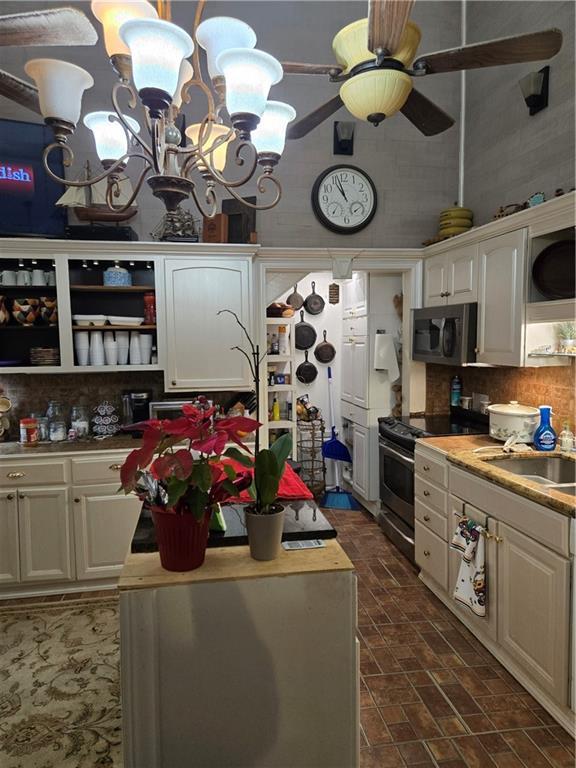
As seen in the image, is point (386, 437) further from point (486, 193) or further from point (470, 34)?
point (470, 34)

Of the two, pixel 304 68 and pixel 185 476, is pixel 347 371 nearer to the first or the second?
pixel 304 68

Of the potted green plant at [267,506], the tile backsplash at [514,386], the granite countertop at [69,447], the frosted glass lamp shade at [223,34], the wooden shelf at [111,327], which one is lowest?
the granite countertop at [69,447]

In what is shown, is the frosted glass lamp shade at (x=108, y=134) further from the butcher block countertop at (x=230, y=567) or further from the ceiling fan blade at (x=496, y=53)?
the butcher block countertop at (x=230, y=567)

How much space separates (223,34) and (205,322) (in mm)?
2029

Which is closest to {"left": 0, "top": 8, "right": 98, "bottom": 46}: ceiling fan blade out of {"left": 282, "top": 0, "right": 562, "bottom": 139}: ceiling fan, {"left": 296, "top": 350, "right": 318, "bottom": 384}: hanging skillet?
{"left": 282, "top": 0, "right": 562, "bottom": 139}: ceiling fan

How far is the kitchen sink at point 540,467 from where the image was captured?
2.59m

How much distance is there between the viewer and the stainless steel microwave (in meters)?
3.16

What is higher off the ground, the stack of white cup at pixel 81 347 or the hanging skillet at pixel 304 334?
the hanging skillet at pixel 304 334

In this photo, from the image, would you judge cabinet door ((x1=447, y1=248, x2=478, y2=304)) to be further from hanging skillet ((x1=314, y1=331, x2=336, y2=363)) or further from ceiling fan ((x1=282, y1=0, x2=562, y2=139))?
hanging skillet ((x1=314, y1=331, x2=336, y2=363))

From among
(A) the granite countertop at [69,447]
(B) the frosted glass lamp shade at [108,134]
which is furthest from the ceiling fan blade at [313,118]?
(A) the granite countertop at [69,447]

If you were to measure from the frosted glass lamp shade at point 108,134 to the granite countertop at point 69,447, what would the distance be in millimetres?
1852

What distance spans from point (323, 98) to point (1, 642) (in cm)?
Result: 426

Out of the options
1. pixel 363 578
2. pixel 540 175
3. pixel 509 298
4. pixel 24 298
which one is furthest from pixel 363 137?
pixel 363 578

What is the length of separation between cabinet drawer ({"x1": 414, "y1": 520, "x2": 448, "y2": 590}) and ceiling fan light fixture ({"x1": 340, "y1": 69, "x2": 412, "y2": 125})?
2.32 meters
